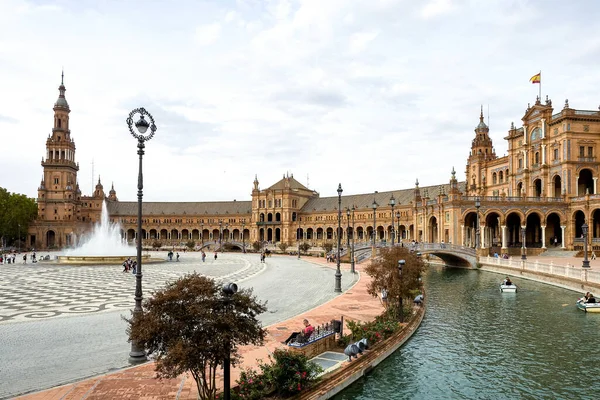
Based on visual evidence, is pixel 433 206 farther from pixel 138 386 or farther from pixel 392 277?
pixel 138 386

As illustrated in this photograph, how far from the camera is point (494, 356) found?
60.6 feet

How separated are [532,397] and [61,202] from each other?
130948 mm

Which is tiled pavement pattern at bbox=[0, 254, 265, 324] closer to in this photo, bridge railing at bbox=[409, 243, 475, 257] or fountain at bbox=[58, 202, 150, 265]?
fountain at bbox=[58, 202, 150, 265]

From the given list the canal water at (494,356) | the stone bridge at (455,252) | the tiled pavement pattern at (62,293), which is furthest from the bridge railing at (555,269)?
the tiled pavement pattern at (62,293)

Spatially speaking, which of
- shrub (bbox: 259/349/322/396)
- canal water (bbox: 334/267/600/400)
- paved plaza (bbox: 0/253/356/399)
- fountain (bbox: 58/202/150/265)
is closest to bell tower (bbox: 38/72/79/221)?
fountain (bbox: 58/202/150/265)

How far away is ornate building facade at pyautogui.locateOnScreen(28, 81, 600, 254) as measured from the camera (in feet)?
219

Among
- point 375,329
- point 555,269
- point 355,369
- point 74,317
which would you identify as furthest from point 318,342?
point 555,269

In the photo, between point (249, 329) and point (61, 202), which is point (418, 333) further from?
point (61, 202)

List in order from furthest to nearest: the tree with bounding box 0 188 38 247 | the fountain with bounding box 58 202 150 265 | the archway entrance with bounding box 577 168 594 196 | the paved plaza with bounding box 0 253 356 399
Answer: the tree with bounding box 0 188 38 247
the archway entrance with bounding box 577 168 594 196
the fountain with bounding box 58 202 150 265
the paved plaza with bounding box 0 253 356 399

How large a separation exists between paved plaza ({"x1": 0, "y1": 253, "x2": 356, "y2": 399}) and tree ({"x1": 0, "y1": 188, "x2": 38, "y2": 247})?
239 ft

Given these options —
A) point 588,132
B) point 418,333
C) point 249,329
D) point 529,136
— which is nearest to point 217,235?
point 529,136

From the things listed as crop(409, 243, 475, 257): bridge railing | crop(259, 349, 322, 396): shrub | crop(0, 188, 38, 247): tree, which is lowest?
crop(259, 349, 322, 396): shrub

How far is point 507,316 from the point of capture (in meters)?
26.3

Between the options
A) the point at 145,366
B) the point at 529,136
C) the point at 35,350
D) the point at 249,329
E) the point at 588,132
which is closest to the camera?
the point at 249,329
